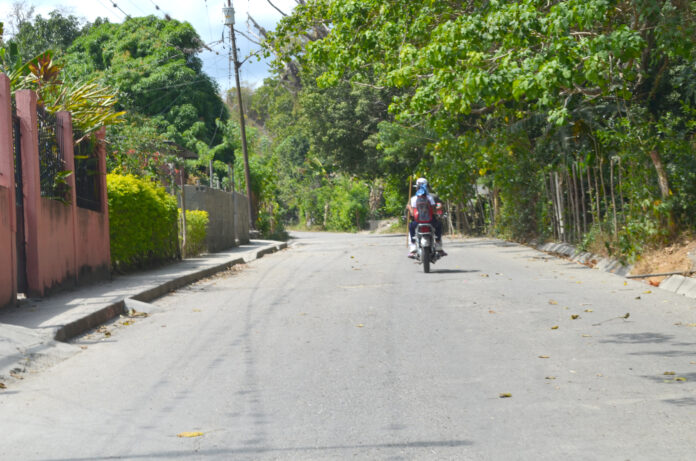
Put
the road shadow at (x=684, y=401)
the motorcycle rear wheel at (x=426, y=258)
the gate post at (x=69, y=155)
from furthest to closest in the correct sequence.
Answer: the motorcycle rear wheel at (x=426, y=258) → the gate post at (x=69, y=155) → the road shadow at (x=684, y=401)

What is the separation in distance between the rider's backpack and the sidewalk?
14.4 ft

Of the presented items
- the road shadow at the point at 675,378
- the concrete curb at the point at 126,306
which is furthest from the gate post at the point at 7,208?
the road shadow at the point at 675,378

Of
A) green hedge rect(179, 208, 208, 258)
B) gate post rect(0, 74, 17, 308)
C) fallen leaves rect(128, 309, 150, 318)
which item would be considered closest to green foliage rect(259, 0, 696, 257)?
green hedge rect(179, 208, 208, 258)

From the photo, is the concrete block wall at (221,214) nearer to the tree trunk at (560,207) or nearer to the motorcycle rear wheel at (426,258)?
the motorcycle rear wheel at (426,258)

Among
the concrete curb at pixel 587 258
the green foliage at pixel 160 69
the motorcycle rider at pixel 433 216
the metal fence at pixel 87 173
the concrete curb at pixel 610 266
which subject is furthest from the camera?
the green foliage at pixel 160 69

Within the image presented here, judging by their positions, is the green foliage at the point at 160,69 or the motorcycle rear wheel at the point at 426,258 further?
the green foliage at the point at 160,69

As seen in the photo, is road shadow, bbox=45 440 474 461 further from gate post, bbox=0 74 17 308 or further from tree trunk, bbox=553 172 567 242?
tree trunk, bbox=553 172 567 242

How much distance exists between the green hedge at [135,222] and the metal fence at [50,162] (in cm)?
257

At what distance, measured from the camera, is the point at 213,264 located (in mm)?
18406

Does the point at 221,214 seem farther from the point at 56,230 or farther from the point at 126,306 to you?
the point at 126,306

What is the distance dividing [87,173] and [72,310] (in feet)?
14.5

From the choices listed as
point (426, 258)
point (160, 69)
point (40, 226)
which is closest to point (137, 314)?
point (40, 226)

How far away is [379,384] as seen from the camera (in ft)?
20.5

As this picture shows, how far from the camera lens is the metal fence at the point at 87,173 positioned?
1351 centimetres
